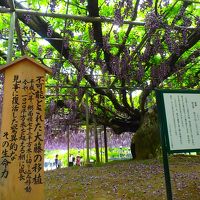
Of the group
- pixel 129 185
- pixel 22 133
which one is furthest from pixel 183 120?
pixel 129 185

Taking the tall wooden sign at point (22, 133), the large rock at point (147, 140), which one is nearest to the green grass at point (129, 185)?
the tall wooden sign at point (22, 133)

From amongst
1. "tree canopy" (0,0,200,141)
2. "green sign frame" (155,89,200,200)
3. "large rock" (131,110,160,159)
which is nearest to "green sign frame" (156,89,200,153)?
"green sign frame" (155,89,200,200)

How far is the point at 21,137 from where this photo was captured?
2596mm

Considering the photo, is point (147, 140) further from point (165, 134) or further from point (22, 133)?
point (22, 133)

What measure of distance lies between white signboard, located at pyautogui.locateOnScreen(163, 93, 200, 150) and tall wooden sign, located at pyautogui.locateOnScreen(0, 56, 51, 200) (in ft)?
3.97

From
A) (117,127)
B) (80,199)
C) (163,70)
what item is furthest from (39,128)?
(117,127)

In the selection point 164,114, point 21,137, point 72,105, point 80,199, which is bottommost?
point 80,199

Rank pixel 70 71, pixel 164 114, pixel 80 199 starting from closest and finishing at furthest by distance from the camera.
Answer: pixel 164 114 → pixel 80 199 → pixel 70 71

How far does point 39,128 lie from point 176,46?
3108mm

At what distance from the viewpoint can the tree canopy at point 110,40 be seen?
4176 mm

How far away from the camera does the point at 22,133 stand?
8.55ft

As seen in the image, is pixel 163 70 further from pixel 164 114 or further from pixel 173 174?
pixel 164 114

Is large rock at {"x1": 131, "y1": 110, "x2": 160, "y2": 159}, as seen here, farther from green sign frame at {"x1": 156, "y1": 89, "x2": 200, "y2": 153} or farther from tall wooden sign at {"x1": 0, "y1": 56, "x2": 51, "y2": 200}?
tall wooden sign at {"x1": 0, "y1": 56, "x2": 51, "y2": 200}

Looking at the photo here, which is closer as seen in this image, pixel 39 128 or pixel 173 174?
pixel 39 128
